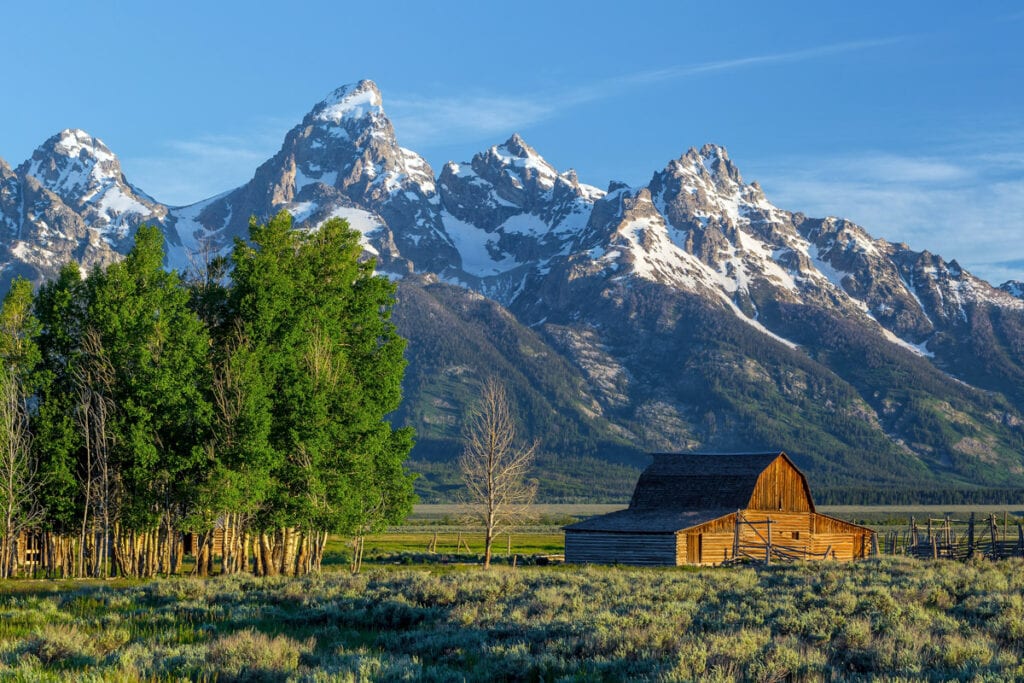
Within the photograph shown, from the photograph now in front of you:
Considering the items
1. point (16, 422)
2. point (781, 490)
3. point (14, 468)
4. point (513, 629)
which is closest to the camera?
point (513, 629)

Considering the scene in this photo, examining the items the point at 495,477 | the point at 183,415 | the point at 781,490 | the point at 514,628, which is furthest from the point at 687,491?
the point at 514,628

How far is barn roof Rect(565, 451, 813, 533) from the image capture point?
6919 centimetres

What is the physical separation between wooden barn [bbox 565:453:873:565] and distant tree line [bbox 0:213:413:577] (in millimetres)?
22246

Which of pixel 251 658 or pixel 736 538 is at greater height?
pixel 251 658

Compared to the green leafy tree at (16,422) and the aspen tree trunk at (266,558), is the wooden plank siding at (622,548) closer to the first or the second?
the aspen tree trunk at (266,558)

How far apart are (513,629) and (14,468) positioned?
89.4 feet

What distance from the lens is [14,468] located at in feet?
142

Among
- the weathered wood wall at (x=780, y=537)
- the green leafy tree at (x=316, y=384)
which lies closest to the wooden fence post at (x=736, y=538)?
the weathered wood wall at (x=780, y=537)

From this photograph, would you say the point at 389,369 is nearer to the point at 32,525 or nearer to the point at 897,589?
the point at 32,525

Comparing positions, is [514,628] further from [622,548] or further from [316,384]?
[622,548]

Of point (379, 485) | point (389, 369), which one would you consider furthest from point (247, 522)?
point (389, 369)

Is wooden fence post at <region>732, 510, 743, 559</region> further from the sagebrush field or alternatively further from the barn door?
the sagebrush field

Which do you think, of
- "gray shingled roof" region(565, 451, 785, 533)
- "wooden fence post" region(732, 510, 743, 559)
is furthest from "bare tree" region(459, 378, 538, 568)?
"wooden fence post" region(732, 510, 743, 559)

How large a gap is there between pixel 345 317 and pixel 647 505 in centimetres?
3077
